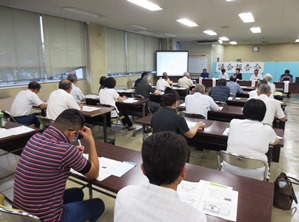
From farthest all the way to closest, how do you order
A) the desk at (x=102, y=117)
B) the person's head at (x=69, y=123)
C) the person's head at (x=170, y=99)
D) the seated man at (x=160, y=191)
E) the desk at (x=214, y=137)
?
the desk at (x=102, y=117) → the desk at (x=214, y=137) → the person's head at (x=170, y=99) → the person's head at (x=69, y=123) → the seated man at (x=160, y=191)

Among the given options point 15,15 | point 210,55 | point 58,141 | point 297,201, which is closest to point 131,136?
point 297,201

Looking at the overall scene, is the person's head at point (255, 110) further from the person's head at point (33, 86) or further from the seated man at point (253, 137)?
the person's head at point (33, 86)

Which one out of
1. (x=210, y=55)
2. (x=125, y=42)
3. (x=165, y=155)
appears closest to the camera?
(x=165, y=155)

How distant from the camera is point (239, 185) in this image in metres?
1.50

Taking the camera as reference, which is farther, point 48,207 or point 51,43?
point 51,43

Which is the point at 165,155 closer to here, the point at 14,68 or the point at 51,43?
the point at 14,68

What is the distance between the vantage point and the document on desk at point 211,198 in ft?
4.07

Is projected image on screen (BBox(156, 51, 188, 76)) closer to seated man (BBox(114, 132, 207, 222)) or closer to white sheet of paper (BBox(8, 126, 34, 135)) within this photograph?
white sheet of paper (BBox(8, 126, 34, 135))

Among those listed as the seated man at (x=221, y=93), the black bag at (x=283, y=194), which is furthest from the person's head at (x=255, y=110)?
the seated man at (x=221, y=93)

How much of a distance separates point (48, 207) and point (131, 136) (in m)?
3.47

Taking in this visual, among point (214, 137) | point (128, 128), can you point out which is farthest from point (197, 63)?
point (214, 137)

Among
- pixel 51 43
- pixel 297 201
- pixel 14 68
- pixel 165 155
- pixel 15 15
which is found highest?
pixel 15 15

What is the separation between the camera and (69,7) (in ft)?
16.8

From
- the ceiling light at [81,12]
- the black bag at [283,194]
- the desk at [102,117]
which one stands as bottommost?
the black bag at [283,194]
